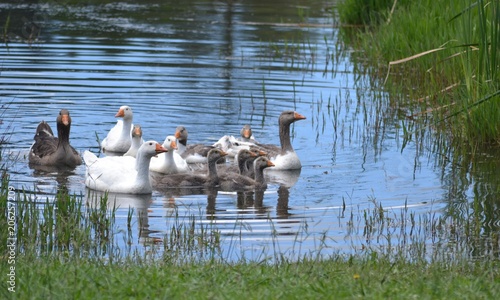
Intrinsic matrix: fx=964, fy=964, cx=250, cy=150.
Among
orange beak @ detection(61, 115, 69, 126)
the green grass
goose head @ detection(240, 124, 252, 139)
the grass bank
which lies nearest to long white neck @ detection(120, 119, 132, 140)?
orange beak @ detection(61, 115, 69, 126)

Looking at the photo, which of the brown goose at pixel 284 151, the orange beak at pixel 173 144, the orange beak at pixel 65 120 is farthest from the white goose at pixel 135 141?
the brown goose at pixel 284 151

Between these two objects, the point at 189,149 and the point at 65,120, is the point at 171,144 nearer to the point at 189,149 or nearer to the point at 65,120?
the point at 189,149

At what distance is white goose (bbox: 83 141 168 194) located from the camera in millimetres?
12703

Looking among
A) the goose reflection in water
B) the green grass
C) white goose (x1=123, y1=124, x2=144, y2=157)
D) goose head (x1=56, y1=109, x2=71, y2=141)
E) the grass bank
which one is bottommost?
the goose reflection in water

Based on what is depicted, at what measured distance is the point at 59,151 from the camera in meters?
14.1

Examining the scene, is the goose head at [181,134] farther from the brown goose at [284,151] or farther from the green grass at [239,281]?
the green grass at [239,281]

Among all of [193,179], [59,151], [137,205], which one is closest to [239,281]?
[137,205]

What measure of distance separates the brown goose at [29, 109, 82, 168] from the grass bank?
4797 mm

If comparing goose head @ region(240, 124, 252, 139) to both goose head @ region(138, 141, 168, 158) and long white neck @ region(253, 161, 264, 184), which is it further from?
goose head @ region(138, 141, 168, 158)

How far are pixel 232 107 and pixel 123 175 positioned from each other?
212 inches

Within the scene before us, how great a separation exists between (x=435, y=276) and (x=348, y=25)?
812 inches

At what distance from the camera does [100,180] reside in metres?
12.8

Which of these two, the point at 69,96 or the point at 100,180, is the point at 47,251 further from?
the point at 69,96

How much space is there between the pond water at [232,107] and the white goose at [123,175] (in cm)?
24
